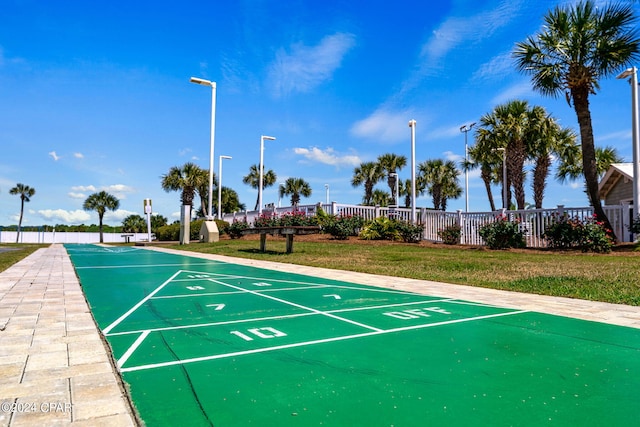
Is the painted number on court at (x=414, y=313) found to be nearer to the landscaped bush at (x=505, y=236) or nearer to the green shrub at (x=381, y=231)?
the landscaped bush at (x=505, y=236)

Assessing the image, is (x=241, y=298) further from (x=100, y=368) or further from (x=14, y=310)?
(x=100, y=368)

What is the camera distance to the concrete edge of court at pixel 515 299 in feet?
17.3

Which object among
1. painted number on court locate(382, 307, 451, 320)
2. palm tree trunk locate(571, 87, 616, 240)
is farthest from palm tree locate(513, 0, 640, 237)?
painted number on court locate(382, 307, 451, 320)

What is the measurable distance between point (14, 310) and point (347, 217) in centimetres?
1615

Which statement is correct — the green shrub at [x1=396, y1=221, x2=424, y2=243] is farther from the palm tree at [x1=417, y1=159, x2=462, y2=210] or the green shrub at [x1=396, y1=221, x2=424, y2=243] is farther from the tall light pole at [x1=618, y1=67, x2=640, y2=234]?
the palm tree at [x1=417, y1=159, x2=462, y2=210]

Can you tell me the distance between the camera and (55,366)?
3.10m

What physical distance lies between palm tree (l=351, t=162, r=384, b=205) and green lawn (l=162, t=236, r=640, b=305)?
1119 inches

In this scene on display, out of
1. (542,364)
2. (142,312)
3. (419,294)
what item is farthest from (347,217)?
(542,364)

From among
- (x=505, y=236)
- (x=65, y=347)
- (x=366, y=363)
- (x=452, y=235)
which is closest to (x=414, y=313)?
(x=366, y=363)

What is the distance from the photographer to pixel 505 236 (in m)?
16.7

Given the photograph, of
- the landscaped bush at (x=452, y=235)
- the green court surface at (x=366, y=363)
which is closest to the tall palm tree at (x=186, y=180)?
the landscaped bush at (x=452, y=235)

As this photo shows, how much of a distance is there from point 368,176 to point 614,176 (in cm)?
2448

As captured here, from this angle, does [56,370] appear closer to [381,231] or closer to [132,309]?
[132,309]

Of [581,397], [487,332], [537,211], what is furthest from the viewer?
[537,211]
